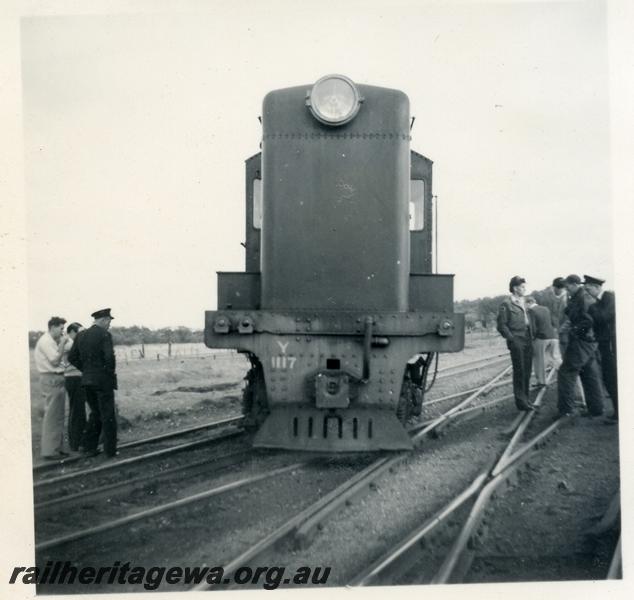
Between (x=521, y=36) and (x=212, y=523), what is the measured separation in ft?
15.7

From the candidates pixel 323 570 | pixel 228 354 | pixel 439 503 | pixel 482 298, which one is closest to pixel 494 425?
pixel 439 503

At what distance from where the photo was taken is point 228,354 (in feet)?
61.5

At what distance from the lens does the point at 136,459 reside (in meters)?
5.77

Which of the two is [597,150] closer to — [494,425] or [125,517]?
[494,425]

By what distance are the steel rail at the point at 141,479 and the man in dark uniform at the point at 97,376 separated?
99cm

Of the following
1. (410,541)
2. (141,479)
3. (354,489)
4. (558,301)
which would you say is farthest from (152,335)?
(410,541)

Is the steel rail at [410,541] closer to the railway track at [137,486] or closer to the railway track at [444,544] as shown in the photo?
the railway track at [444,544]

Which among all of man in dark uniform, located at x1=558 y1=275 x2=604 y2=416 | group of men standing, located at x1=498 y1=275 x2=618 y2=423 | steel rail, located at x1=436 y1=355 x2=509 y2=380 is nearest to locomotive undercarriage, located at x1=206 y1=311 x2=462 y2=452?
group of men standing, located at x1=498 y1=275 x2=618 y2=423

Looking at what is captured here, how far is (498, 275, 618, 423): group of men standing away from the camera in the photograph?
682cm

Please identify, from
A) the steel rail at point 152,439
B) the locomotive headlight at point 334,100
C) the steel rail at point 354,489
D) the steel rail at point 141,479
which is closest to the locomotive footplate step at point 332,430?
the steel rail at point 354,489

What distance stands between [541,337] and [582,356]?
7.83 feet

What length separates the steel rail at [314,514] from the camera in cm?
369

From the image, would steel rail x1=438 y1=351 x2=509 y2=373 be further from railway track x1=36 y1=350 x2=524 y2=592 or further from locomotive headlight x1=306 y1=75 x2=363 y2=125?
locomotive headlight x1=306 y1=75 x2=363 y2=125

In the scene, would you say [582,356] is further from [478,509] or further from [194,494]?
[194,494]
